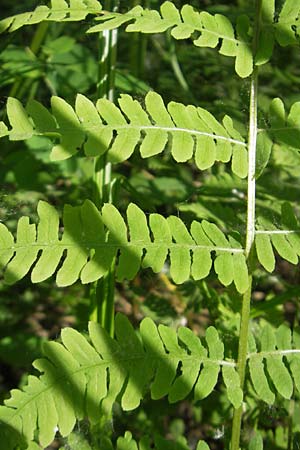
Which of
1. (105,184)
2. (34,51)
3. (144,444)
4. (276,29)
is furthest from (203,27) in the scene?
(34,51)

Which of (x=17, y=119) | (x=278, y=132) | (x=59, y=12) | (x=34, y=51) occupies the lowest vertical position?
(x=34, y=51)

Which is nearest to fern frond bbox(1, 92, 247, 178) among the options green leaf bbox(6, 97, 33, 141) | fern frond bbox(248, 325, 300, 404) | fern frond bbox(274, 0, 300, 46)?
green leaf bbox(6, 97, 33, 141)

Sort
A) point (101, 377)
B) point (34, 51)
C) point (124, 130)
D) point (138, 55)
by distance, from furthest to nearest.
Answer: point (138, 55)
point (34, 51)
point (124, 130)
point (101, 377)

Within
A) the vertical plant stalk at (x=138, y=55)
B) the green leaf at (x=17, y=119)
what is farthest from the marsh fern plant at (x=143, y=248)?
the vertical plant stalk at (x=138, y=55)

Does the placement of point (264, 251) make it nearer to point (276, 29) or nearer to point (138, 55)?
point (276, 29)

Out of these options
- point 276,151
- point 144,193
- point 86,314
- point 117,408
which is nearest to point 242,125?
point 276,151

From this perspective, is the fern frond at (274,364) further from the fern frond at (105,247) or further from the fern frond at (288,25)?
the fern frond at (288,25)
